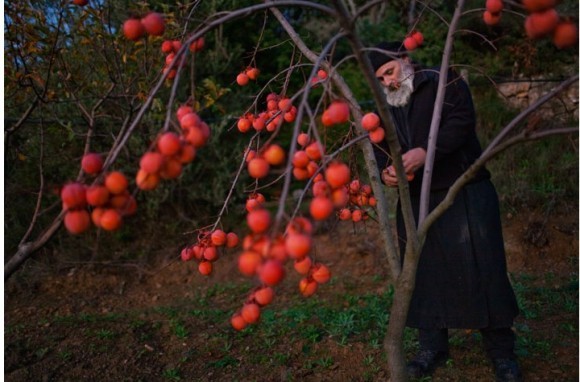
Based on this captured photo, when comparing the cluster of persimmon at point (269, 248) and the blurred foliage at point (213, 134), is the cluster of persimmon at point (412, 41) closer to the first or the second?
the cluster of persimmon at point (269, 248)

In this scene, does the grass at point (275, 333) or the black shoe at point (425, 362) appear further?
the grass at point (275, 333)

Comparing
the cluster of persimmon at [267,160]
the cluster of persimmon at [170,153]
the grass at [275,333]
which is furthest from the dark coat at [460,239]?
the cluster of persimmon at [170,153]

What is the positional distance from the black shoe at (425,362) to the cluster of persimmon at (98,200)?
1.57 m

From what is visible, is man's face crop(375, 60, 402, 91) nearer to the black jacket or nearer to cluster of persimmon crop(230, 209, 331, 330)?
the black jacket

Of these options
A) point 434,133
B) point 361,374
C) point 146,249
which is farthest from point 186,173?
point 434,133

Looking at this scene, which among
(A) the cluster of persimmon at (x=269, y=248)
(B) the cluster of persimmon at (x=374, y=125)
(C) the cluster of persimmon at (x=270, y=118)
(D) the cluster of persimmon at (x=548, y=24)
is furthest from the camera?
(C) the cluster of persimmon at (x=270, y=118)

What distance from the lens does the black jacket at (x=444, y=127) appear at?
1919 mm

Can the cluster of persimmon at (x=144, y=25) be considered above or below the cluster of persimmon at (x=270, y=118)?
above

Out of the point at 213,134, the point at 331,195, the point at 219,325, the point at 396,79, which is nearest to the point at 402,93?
the point at 396,79

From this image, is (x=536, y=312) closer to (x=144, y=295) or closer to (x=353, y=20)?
(x=353, y=20)

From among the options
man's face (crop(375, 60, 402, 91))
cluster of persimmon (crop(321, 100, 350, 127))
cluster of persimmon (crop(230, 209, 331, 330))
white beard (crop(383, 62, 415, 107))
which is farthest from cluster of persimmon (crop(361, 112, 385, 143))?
white beard (crop(383, 62, 415, 107))

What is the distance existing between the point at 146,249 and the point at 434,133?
11.1 feet

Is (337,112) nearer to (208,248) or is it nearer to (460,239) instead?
(208,248)

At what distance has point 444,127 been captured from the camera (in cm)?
193
